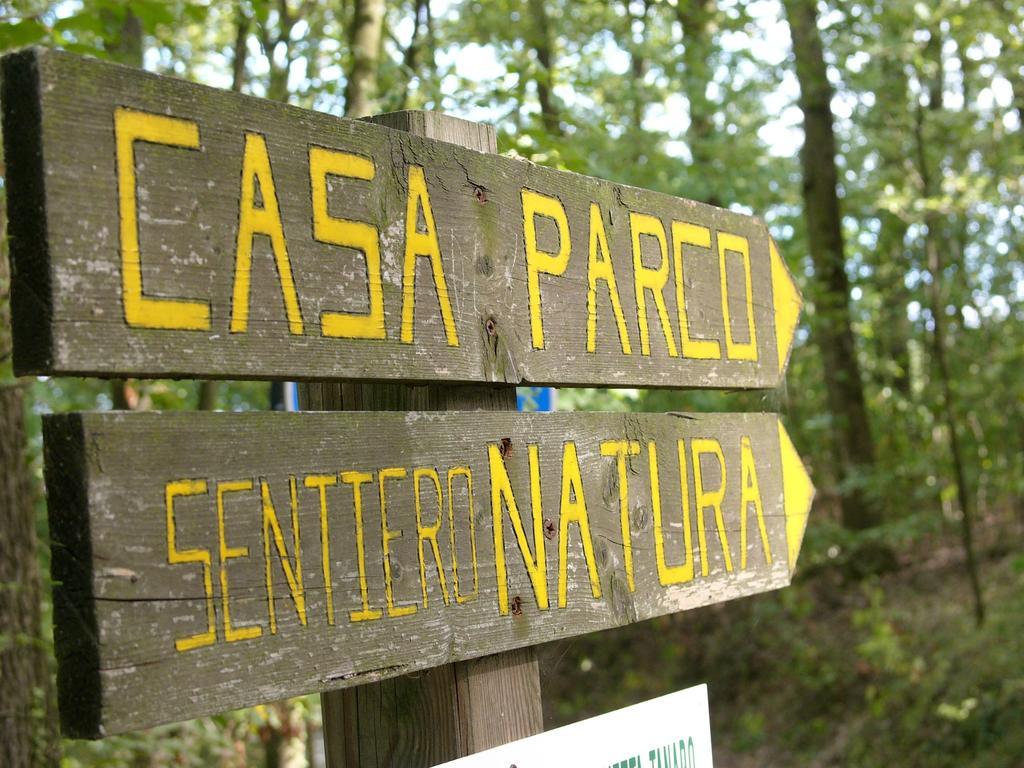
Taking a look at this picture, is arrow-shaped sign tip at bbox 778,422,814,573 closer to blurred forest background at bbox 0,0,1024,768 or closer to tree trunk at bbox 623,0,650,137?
blurred forest background at bbox 0,0,1024,768

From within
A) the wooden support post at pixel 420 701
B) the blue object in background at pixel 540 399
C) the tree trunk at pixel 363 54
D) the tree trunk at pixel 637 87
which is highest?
the tree trunk at pixel 637 87

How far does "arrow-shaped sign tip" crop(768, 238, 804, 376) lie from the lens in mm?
2830

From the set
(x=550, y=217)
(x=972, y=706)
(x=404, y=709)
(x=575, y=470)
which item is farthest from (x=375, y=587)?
(x=972, y=706)

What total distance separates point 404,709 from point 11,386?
9.21ft

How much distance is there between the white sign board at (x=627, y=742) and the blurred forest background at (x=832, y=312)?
351cm

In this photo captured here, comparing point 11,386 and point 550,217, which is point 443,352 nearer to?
point 550,217

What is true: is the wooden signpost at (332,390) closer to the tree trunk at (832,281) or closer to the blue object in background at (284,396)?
the blue object in background at (284,396)

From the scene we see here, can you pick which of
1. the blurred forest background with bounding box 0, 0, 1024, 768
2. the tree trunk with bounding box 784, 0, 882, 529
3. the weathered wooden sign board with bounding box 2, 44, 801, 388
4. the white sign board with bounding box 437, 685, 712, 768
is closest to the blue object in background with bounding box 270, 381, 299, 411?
the blurred forest background with bounding box 0, 0, 1024, 768

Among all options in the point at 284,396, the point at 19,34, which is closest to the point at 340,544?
the point at 19,34

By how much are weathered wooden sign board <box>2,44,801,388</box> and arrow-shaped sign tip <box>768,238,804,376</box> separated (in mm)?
393

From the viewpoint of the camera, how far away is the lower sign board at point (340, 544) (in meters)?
1.39

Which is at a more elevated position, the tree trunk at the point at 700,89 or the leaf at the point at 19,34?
the tree trunk at the point at 700,89

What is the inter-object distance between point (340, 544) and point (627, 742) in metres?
0.80

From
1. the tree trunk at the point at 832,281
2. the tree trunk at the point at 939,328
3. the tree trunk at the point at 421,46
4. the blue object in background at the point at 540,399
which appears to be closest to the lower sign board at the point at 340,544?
the blue object in background at the point at 540,399
